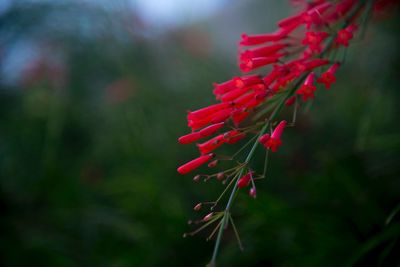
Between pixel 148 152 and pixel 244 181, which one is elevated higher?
pixel 148 152

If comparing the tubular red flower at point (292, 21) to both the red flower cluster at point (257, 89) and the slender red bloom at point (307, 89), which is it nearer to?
the red flower cluster at point (257, 89)

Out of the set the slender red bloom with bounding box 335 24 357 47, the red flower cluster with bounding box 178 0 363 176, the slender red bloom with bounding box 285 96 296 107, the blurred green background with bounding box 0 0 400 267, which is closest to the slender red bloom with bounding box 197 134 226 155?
the red flower cluster with bounding box 178 0 363 176

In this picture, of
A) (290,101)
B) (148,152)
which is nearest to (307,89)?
(290,101)

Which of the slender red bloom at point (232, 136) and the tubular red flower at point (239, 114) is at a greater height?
the tubular red flower at point (239, 114)

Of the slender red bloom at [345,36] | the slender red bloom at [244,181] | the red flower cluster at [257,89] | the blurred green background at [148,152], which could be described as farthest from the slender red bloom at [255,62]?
the blurred green background at [148,152]

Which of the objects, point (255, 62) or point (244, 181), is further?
point (255, 62)

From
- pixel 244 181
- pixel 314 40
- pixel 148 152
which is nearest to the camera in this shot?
pixel 244 181

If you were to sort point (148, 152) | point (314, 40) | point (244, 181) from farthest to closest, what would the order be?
point (148, 152), point (314, 40), point (244, 181)

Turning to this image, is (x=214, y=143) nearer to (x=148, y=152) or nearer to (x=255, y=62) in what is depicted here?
(x=255, y=62)

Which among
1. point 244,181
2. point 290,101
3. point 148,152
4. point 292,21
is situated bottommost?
point 244,181
